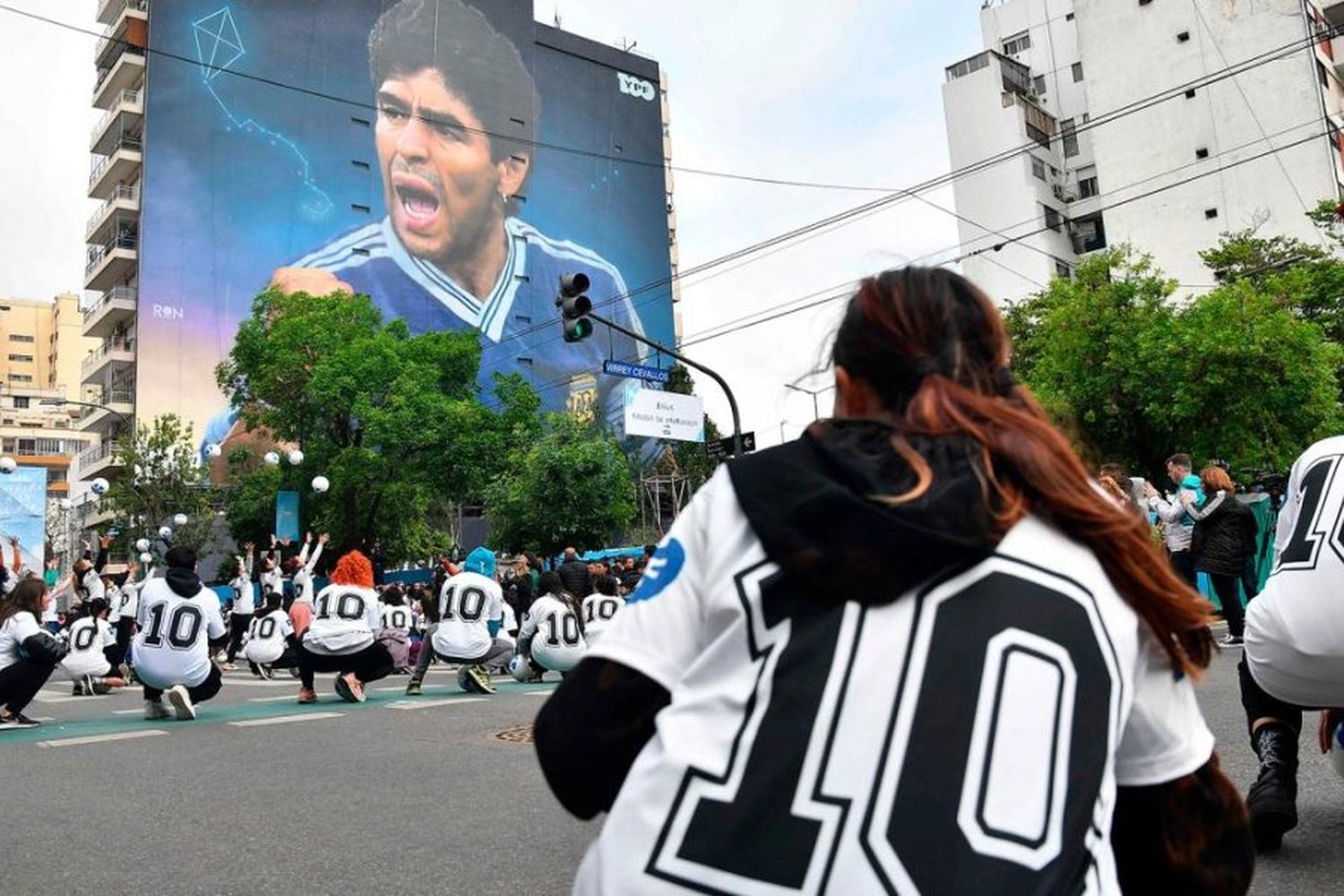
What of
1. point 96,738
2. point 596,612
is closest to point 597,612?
point 596,612

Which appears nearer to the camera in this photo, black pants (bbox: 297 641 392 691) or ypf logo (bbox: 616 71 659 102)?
black pants (bbox: 297 641 392 691)

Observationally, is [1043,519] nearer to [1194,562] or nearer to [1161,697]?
[1161,697]

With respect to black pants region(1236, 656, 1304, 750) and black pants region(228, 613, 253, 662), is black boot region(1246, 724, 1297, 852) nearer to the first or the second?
black pants region(1236, 656, 1304, 750)

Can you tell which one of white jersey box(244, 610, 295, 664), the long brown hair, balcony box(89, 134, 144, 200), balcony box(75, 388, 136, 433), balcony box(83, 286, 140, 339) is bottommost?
white jersey box(244, 610, 295, 664)

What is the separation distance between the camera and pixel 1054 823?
138 centimetres

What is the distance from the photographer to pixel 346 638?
11891 millimetres

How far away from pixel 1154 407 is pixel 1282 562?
2518 cm

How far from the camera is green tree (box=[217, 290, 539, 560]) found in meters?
37.7

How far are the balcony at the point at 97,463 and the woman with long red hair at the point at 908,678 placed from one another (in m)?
56.0

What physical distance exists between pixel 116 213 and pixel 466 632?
158 ft

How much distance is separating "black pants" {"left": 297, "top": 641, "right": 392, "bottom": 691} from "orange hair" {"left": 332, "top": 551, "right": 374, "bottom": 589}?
68 cm

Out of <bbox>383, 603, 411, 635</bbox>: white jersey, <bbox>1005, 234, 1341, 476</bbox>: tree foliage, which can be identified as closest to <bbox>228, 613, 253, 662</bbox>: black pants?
<bbox>383, 603, 411, 635</bbox>: white jersey

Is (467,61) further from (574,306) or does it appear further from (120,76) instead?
(574,306)

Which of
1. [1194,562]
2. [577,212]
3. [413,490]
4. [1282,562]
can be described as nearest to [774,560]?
[1282,562]
